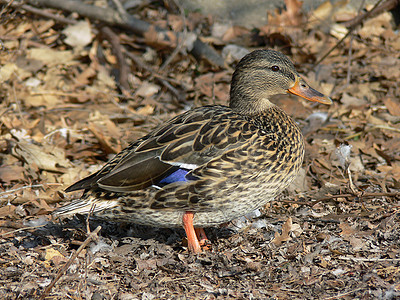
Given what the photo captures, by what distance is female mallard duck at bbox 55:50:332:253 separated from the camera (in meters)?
3.92

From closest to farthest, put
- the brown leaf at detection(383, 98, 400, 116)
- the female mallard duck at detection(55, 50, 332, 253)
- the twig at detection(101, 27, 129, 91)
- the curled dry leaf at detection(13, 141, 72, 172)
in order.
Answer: the female mallard duck at detection(55, 50, 332, 253)
the curled dry leaf at detection(13, 141, 72, 172)
the brown leaf at detection(383, 98, 400, 116)
the twig at detection(101, 27, 129, 91)

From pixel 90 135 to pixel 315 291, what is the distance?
3593 mm

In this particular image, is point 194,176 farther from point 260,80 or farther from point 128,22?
point 128,22

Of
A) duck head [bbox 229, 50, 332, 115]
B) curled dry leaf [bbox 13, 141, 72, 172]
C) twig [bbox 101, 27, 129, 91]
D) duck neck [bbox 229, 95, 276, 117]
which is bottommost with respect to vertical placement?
curled dry leaf [bbox 13, 141, 72, 172]

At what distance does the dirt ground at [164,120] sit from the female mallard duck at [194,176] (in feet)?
0.92

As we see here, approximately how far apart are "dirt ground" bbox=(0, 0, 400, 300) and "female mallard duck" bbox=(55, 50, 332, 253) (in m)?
0.28

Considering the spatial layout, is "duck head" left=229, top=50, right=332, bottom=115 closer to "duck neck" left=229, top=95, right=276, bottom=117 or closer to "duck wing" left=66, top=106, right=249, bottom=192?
"duck neck" left=229, top=95, right=276, bottom=117

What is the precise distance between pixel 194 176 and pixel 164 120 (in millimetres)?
2506

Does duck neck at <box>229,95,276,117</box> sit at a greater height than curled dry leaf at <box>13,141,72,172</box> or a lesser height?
greater

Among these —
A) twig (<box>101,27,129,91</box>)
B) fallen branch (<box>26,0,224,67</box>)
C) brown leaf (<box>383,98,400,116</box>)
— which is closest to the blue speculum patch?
brown leaf (<box>383,98,400,116</box>)

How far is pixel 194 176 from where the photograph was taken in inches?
154

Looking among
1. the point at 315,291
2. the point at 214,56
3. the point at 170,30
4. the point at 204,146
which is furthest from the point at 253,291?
the point at 170,30

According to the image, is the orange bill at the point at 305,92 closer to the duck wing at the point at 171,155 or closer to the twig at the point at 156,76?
the duck wing at the point at 171,155

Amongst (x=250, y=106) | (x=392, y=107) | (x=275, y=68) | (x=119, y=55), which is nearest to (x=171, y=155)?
(x=250, y=106)
